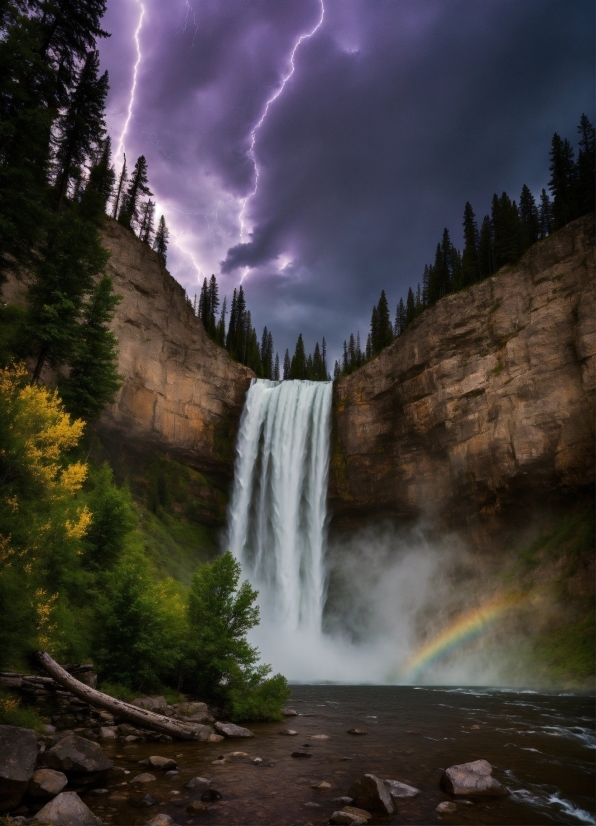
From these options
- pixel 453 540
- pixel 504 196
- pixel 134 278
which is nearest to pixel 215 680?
pixel 453 540

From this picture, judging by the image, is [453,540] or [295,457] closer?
[453,540]

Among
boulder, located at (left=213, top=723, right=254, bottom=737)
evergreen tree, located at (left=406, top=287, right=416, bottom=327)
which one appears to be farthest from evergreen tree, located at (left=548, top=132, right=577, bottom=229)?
boulder, located at (left=213, top=723, right=254, bottom=737)

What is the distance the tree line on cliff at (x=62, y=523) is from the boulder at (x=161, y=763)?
3.59 metres

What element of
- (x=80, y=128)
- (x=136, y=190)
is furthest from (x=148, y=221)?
(x=80, y=128)

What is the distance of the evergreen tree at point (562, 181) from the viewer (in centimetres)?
4366

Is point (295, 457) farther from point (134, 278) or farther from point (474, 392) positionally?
point (134, 278)

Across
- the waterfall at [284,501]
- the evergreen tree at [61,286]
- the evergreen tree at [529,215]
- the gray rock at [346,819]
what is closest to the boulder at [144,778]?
the gray rock at [346,819]

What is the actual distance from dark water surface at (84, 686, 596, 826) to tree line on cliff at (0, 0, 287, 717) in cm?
315

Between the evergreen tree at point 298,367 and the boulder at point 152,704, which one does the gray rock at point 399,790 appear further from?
the evergreen tree at point 298,367

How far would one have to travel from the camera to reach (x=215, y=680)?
1617 centimetres

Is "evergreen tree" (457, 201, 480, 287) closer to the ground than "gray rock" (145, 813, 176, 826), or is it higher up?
higher up

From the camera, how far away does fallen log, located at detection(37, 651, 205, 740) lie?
39.3ft

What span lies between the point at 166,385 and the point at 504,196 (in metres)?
37.9

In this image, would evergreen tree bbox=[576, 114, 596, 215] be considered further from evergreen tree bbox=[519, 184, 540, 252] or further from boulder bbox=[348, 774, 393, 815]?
boulder bbox=[348, 774, 393, 815]
